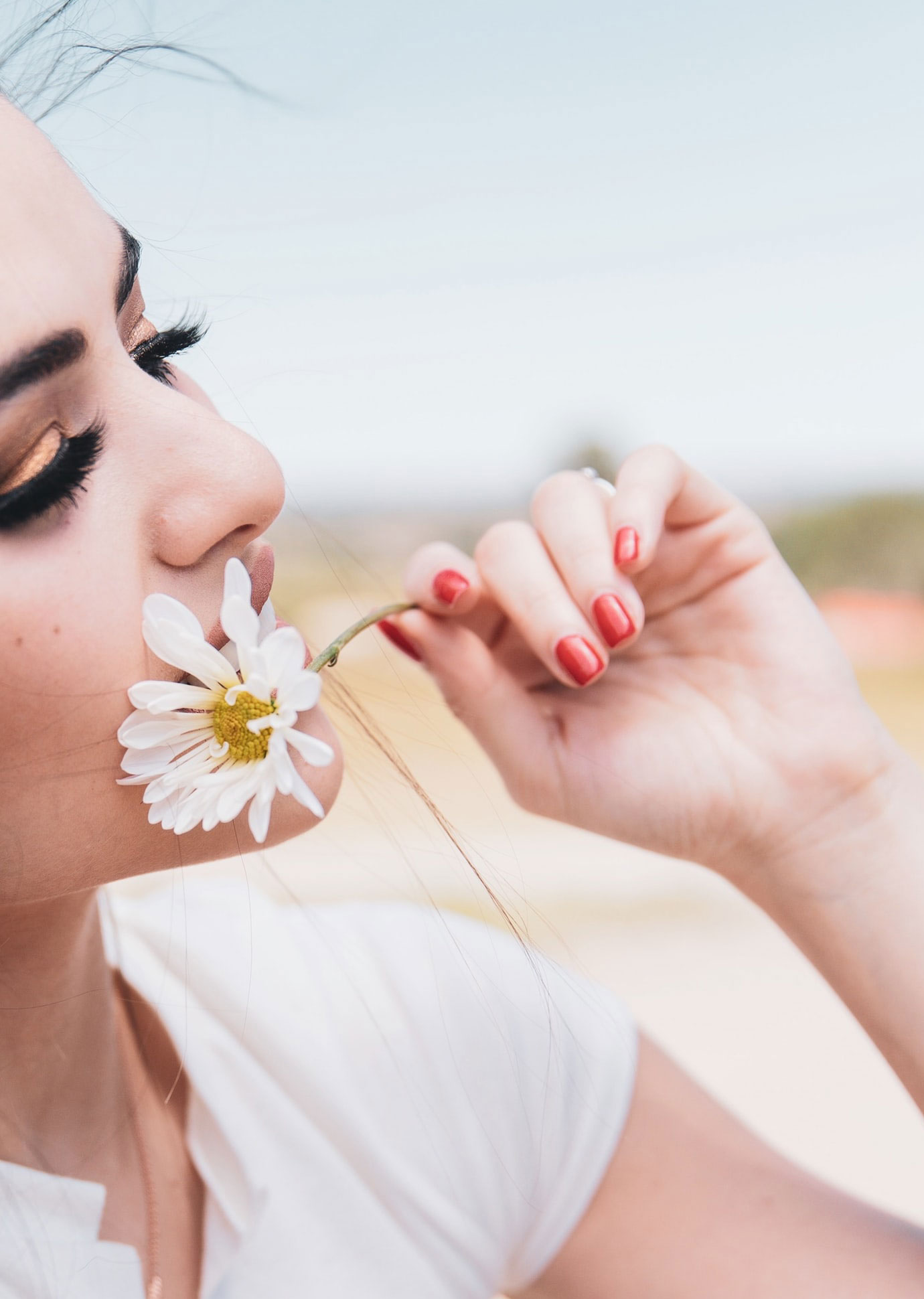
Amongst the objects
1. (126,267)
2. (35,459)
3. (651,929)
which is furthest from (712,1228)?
(651,929)

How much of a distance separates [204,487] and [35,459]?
176 mm

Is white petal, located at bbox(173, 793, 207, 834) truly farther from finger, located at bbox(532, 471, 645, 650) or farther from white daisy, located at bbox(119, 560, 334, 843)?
finger, located at bbox(532, 471, 645, 650)

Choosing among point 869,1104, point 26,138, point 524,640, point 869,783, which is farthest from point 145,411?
point 869,1104

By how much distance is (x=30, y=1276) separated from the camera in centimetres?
127

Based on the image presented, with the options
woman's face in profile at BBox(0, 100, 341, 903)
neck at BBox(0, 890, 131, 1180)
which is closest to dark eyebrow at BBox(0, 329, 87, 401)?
woman's face in profile at BBox(0, 100, 341, 903)

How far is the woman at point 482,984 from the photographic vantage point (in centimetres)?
130

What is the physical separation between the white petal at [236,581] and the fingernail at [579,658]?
1.73ft

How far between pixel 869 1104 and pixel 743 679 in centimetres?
266

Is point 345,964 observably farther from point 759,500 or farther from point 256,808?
point 759,500

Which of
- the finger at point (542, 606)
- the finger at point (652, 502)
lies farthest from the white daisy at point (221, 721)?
the finger at point (652, 502)

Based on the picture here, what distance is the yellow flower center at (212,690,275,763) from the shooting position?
1.09 metres

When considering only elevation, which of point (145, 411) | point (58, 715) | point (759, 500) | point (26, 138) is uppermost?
point (26, 138)

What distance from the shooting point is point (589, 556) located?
148 cm

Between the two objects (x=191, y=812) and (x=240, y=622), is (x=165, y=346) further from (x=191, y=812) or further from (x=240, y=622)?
(x=191, y=812)
